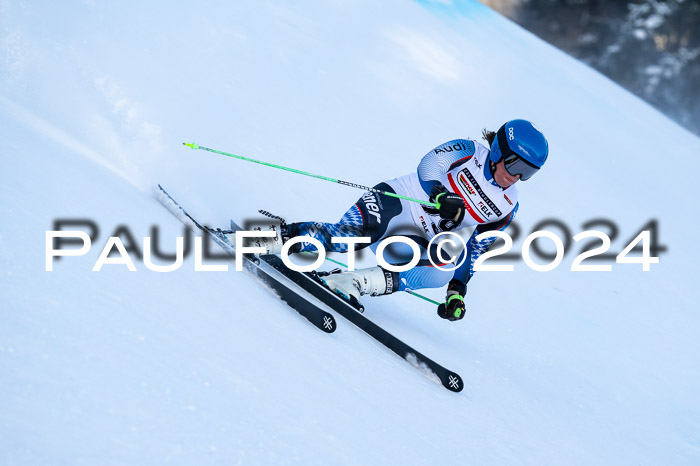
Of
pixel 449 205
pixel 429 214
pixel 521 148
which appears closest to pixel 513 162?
pixel 521 148

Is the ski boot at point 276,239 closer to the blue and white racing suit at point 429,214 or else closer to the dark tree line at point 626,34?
the blue and white racing suit at point 429,214

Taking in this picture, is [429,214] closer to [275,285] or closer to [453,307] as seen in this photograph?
[453,307]

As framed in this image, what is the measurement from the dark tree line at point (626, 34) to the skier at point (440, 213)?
4713 cm

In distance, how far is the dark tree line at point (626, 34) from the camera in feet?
157

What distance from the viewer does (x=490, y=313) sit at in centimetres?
493

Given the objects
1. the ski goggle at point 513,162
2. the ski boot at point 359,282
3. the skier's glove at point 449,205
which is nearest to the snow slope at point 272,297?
the ski boot at point 359,282

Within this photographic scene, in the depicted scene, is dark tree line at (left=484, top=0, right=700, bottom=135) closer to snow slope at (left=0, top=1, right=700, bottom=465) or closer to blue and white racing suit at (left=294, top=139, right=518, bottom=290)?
snow slope at (left=0, top=1, right=700, bottom=465)

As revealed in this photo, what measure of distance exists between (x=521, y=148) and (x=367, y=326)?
1178 mm

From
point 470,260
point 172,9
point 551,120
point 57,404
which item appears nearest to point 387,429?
point 57,404

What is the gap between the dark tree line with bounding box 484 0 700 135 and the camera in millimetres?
47719

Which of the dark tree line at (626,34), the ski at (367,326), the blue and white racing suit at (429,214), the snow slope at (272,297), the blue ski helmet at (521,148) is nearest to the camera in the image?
the snow slope at (272,297)

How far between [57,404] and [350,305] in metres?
2.05

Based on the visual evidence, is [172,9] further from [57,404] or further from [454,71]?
[57,404]

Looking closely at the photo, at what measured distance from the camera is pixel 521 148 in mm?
3482
